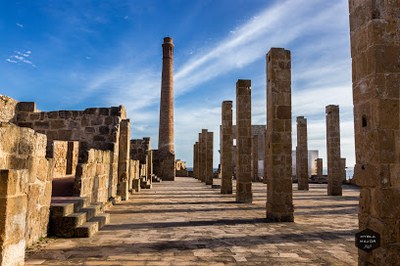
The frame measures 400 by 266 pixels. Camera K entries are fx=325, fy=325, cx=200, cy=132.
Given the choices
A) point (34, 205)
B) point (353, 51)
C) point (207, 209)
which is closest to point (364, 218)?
point (353, 51)

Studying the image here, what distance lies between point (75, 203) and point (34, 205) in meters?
1.30

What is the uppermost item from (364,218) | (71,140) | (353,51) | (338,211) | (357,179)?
(353,51)

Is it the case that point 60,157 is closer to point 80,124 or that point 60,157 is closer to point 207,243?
point 80,124

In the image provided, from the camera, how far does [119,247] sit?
4738 mm

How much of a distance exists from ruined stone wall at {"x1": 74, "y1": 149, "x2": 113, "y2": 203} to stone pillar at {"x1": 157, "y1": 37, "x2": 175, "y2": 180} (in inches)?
808

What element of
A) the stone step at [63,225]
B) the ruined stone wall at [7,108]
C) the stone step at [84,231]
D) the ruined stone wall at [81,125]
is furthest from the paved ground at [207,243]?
the ruined stone wall at [7,108]

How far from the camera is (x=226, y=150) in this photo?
15211mm

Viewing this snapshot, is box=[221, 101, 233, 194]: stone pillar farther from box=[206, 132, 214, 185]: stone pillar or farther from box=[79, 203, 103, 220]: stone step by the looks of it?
box=[79, 203, 103, 220]: stone step

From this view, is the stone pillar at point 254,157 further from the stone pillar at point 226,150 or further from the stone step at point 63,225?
the stone step at point 63,225

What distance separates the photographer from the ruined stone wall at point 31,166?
3.77 meters

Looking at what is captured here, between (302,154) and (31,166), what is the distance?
642 inches

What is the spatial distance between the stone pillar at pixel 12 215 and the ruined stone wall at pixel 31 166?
0.51 ft

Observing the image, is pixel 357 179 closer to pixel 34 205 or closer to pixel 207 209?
pixel 34 205

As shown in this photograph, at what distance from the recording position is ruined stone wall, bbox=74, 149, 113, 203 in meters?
6.74
